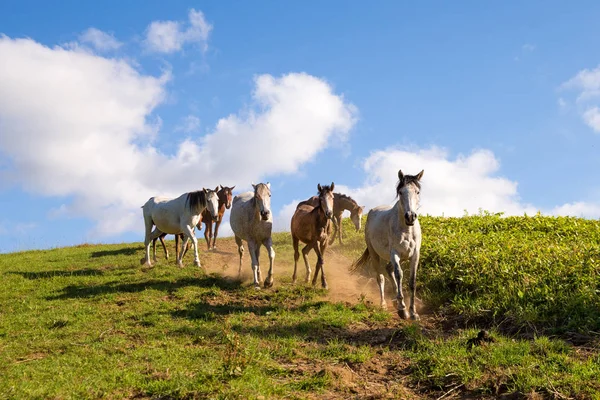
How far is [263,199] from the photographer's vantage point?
13.2 m

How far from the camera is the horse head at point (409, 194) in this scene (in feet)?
32.1

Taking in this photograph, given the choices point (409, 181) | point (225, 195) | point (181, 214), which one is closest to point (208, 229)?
point (225, 195)

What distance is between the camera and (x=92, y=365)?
7.92 metres

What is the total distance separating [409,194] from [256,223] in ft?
17.2

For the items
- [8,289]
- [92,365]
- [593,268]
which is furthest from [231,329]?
[8,289]

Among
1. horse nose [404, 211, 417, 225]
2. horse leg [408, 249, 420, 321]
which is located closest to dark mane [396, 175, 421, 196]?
horse nose [404, 211, 417, 225]

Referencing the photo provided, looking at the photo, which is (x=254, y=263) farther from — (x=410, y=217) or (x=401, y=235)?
(x=410, y=217)

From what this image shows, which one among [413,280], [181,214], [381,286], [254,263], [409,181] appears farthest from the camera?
[181,214]

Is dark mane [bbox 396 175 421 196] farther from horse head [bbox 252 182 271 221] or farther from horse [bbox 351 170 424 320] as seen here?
horse head [bbox 252 182 271 221]

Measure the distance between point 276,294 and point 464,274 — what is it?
4748 mm

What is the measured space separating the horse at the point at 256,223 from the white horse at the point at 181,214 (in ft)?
8.14

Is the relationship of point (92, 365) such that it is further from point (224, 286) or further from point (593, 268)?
point (593, 268)

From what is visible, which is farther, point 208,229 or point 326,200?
point 208,229

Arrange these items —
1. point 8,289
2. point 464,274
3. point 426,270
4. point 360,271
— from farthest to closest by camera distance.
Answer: point 360,271 → point 8,289 → point 426,270 → point 464,274
